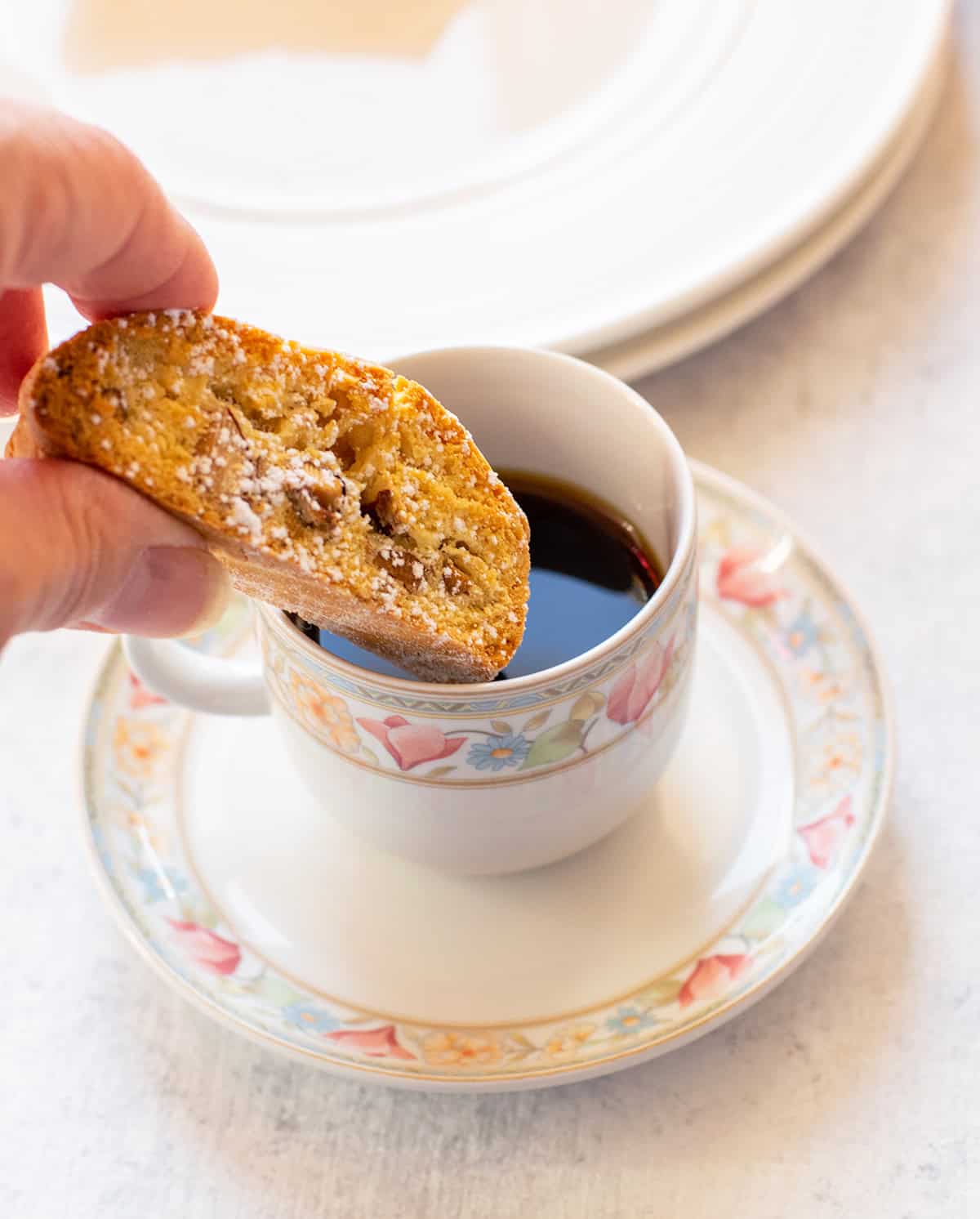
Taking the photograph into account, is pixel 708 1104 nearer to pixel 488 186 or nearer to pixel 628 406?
pixel 628 406

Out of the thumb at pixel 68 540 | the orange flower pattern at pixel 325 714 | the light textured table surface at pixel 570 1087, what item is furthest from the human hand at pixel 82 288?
the light textured table surface at pixel 570 1087

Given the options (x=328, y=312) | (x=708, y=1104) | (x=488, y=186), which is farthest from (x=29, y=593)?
(x=488, y=186)

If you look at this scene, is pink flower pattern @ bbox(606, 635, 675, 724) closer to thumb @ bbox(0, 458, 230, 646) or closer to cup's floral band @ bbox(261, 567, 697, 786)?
cup's floral band @ bbox(261, 567, 697, 786)

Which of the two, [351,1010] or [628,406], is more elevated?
[628,406]

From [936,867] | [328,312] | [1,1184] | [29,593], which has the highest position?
[29,593]

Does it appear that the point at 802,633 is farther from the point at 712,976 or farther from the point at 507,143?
the point at 507,143

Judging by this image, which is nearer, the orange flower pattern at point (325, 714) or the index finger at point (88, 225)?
the index finger at point (88, 225)

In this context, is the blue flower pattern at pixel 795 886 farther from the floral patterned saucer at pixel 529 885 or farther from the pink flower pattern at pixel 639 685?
the pink flower pattern at pixel 639 685
